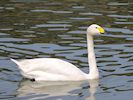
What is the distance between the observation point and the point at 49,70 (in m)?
14.9

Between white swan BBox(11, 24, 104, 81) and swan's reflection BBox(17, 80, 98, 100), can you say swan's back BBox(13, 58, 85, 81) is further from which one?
swan's reflection BBox(17, 80, 98, 100)

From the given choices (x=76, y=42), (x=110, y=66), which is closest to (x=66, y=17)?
(x=76, y=42)

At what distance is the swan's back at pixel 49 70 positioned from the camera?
584 inches

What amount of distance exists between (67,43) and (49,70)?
2.99 m

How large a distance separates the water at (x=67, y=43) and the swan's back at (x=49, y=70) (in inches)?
6.7

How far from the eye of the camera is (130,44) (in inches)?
699

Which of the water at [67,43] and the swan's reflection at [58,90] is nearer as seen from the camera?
the swan's reflection at [58,90]

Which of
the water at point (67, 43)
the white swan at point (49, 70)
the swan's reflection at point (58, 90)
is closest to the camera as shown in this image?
the swan's reflection at point (58, 90)

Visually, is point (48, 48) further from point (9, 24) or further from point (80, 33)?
point (9, 24)

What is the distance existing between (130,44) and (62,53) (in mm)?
2044

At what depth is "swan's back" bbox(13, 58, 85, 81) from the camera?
48.7 ft

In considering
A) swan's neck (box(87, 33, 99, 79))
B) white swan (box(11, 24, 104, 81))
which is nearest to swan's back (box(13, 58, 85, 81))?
white swan (box(11, 24, 104, 81))

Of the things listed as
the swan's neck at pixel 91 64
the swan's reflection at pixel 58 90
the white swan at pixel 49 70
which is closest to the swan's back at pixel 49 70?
the white swan at pixel 49 70

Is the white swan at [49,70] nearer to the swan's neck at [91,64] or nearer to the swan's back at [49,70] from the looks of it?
the swan's back at [49,70]
